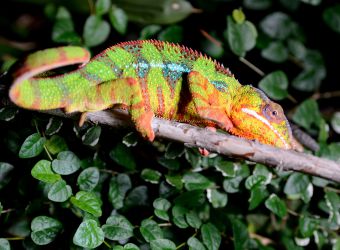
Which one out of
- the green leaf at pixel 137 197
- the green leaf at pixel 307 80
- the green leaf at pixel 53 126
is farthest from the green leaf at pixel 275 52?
the green leaf at pixel 53 126

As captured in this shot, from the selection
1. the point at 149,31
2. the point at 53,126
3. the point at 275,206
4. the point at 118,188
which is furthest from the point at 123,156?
the point at 149,31

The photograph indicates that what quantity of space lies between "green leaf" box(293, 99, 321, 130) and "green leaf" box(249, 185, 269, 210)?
731 mm

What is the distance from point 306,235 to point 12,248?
1.38m

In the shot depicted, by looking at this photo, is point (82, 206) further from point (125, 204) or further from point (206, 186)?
point (206, 186)

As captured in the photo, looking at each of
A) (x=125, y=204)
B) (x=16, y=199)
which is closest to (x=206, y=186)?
(x=125, y=204)

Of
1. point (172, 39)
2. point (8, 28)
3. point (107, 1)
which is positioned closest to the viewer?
point (107, 1)

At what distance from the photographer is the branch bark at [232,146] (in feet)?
5.11

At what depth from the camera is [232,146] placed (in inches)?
62.2

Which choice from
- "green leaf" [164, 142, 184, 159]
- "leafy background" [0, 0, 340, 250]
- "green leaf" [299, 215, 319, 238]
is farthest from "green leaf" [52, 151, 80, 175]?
"green leaf" [299, 215, 319, 238]

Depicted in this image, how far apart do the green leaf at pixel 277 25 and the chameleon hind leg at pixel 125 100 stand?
4.66ft

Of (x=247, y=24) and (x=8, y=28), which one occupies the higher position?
(x=247, y=24)

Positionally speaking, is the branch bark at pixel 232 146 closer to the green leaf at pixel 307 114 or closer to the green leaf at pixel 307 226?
the green leaf at pixel 307 226

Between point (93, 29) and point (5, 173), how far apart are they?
0.98 metres

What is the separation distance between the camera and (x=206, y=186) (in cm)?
197
